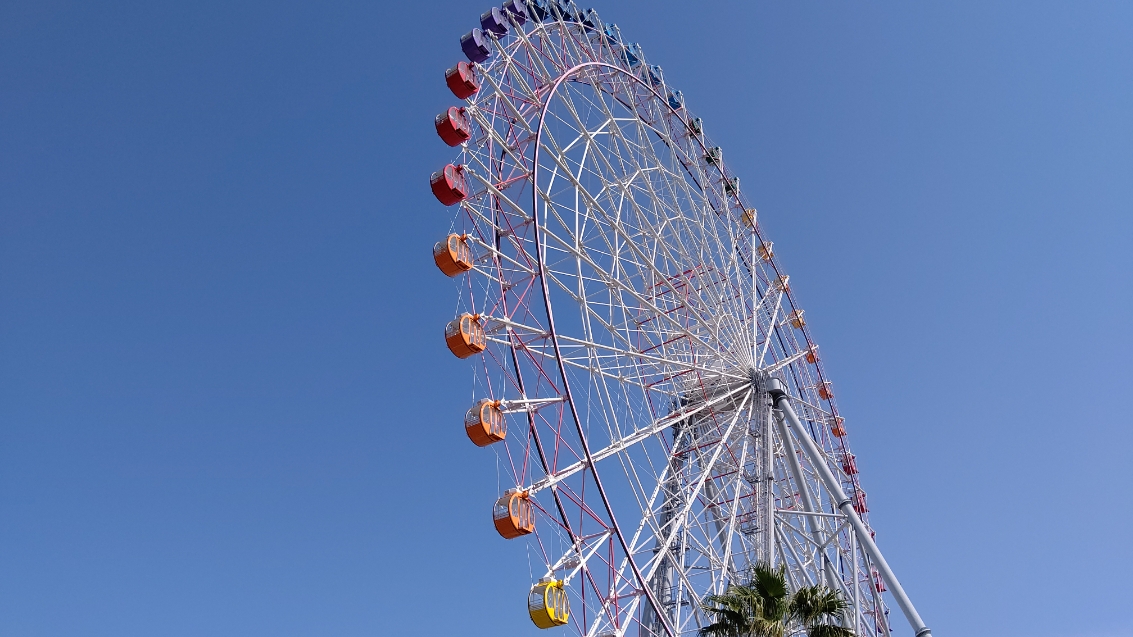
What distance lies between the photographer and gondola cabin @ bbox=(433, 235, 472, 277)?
1661 cm

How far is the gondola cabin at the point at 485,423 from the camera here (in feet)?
48.6

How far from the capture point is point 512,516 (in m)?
13.9

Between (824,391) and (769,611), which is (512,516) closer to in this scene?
(769,611)

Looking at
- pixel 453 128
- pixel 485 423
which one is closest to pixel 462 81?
pixel 453 128

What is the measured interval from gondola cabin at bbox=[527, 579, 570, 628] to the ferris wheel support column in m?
6.63

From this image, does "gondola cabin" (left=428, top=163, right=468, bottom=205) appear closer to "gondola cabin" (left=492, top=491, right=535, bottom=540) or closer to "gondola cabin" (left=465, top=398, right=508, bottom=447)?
"gondola cabin" (left=465, top=398, right=508, bottom=447)

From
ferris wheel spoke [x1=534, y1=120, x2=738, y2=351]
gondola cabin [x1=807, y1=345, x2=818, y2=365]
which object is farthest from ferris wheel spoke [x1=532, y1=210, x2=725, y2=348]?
gondola cabin [x1=807, y1=345, x2=818, y2=365]

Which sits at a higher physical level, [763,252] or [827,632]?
[763,252]

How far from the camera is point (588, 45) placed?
2248 centimetres

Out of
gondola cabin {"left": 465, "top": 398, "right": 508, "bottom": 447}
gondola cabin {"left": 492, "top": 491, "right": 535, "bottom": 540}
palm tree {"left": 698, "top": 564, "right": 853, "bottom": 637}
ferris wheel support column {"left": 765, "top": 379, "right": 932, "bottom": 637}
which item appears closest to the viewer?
palm tree {"left": 698, "top": 564, "right": 853, "bottom": 637}

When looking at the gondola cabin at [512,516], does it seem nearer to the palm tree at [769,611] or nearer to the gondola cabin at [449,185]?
the palm tree at [769,611]

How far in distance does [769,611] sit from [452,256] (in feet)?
29.7

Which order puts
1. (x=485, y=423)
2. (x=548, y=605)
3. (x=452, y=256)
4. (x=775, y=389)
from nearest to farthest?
(x=548, y=605) < (x=485, y=423) < (x=452, y=256) < (x=775, y=389)

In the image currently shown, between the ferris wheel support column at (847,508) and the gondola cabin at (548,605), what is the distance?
6626mm
